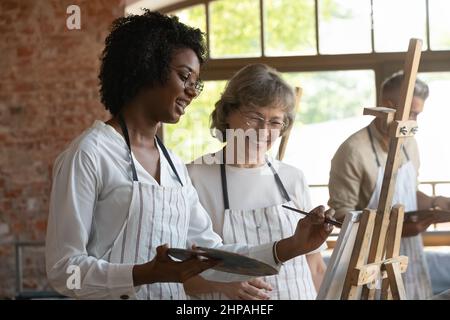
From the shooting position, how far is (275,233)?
2.17 metres

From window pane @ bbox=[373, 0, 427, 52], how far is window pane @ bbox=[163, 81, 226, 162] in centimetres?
95

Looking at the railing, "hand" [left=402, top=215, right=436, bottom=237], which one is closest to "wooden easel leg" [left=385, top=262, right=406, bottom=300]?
"hand" [left=402, top=215, right=436, bottom=237]

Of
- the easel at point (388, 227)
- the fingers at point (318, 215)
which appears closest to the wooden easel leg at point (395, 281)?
the easel at point (388, 227)

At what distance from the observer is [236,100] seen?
220 centimetres

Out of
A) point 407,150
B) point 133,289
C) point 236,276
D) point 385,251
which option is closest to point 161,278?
point 133,289

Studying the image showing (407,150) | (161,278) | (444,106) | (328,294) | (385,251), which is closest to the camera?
(161,278)

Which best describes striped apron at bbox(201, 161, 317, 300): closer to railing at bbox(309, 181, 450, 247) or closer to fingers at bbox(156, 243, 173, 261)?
fingers at bbox(156, 243, 173, 261)

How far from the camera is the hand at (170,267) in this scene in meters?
1.57

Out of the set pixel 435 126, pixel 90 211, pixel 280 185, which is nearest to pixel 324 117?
pixel 435 126

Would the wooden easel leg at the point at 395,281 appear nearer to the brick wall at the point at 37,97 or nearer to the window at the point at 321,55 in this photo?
the window at the point at 321,55

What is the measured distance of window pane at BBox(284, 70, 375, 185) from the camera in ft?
17.1

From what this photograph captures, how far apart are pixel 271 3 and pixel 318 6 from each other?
269 millimetres

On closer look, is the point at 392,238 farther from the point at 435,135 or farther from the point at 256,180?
the point at 435,135

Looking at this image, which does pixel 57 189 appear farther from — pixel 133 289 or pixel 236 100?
pixel 236 100
